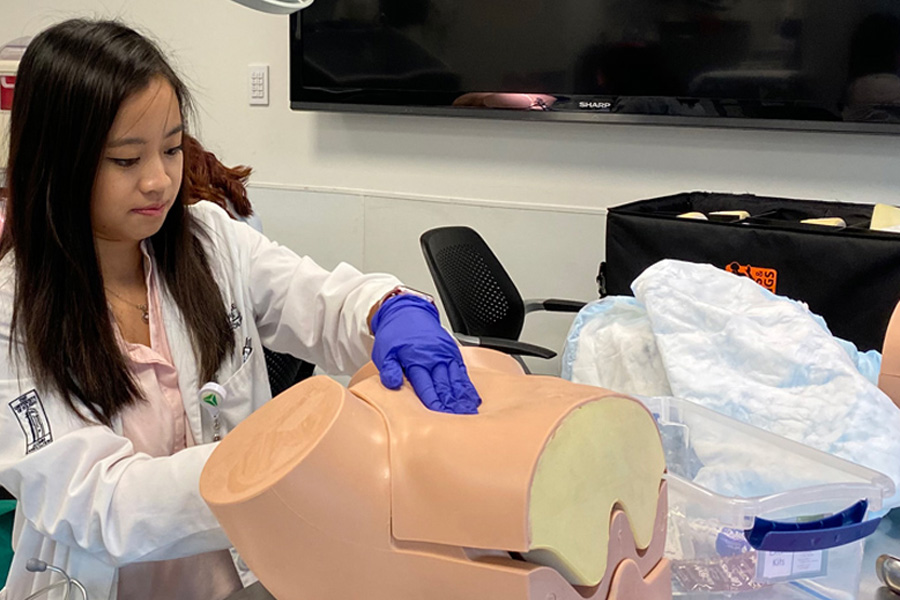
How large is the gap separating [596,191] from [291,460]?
1.90 m

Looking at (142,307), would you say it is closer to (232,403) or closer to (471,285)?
(232,403)

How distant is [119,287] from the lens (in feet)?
3.63

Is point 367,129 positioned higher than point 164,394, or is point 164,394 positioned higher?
point 367,129

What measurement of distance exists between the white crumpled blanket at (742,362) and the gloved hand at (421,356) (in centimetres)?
27

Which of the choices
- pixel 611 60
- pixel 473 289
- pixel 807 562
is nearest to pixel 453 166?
pixel 611 60

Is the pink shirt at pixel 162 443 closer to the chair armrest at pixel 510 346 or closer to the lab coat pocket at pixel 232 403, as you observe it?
the lab coat pocket at pixel 232 403

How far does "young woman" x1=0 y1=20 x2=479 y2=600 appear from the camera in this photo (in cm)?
83

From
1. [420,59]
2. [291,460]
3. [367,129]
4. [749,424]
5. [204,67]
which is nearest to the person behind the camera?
[291,460]

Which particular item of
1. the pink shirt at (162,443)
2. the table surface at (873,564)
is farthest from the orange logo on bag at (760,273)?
the pink shirt at (162,443)

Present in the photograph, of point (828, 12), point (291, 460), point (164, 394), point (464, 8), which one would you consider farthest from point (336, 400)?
point (464, 8)

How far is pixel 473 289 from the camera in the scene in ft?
6.52

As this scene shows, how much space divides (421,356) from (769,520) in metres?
0.34

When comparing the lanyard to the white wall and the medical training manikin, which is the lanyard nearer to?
the medical training manikin

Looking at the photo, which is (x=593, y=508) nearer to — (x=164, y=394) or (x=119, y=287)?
(x=164, y=394)
